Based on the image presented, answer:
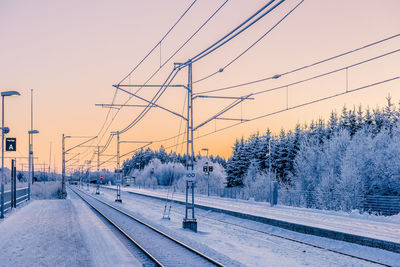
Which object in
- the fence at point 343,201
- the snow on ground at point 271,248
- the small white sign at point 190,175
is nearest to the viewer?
the snow on ground at point 271,248

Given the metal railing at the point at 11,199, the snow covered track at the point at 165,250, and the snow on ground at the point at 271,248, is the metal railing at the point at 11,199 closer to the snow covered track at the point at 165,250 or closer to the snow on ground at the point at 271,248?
the snow covered track at the point at 165,250

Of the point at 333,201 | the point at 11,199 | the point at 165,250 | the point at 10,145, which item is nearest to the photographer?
the point at 165,250

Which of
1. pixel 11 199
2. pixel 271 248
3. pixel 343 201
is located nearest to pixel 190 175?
pixel 271 248

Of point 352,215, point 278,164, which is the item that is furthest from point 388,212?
point 278,164

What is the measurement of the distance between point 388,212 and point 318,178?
31266mm

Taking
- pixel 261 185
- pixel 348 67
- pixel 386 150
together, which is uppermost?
pixel 348 67

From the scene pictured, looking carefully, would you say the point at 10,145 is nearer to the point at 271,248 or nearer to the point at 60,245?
the point at 60,245

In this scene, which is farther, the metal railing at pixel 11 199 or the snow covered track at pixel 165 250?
the metal railing at pixel 11 199

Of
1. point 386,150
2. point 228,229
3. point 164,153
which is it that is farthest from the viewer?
point 164,153

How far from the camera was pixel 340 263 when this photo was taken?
13.8 m

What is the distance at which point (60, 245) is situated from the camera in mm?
16469

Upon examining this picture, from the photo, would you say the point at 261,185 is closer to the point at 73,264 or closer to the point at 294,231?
the point at 294,231

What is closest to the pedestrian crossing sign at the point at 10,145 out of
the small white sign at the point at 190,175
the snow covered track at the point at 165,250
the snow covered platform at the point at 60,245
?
the snow covered platform at the point at 60,245

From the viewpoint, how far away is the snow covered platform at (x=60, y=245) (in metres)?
13.5
